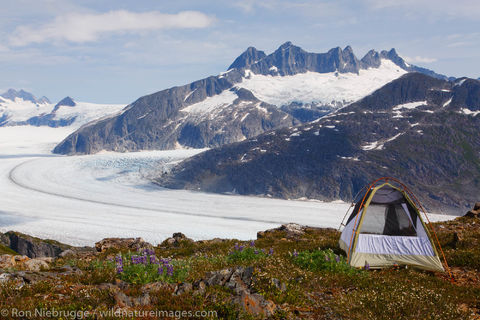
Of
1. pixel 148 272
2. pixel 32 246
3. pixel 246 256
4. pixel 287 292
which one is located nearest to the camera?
pixel 287 292

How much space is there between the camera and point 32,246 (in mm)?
67812

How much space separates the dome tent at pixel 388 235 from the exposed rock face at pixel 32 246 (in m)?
66.4

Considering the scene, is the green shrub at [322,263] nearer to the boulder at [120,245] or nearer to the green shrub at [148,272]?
the green shrub at [148,272]

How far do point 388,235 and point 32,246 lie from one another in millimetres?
71056

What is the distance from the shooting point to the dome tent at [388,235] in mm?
14445

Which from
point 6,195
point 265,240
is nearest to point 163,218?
point 6,195

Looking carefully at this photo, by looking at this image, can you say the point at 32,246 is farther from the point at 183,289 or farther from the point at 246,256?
the point at 183,289

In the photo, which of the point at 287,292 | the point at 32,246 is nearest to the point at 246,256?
the point at 287,292

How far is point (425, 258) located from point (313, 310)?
8.14 meters

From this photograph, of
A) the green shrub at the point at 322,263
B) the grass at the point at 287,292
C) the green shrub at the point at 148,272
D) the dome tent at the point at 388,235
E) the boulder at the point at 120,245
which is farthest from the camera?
the boulder at the point at 120,245

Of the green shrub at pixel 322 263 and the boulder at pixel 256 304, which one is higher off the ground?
the boulder at pixel 256 304

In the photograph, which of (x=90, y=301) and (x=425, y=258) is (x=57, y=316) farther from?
(x=425, y=258)

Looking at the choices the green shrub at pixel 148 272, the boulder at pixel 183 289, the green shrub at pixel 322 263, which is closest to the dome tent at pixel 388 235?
the green shrub at pixel 322 263

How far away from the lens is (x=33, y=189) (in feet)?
595
